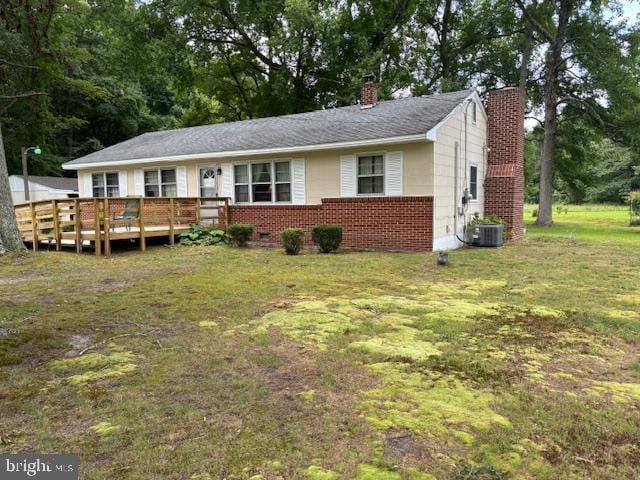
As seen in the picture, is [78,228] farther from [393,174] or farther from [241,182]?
[393,174]

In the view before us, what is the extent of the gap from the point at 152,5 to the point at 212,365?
2501 centimetres

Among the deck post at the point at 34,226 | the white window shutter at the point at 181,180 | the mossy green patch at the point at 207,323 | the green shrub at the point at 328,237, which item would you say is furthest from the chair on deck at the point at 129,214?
the mossy green patch at the point at 207,323

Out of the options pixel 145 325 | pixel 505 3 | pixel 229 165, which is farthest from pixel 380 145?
pixel 505 3

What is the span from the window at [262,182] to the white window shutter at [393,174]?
9.99 feet

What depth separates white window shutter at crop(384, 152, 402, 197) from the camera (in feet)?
37.3

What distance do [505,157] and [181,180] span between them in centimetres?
1039

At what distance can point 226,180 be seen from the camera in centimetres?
1427

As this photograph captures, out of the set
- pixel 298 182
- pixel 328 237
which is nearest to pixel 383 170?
pixel 328 237

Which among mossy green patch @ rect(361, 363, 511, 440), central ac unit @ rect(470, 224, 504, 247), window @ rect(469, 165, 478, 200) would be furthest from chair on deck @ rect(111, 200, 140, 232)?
mossy green patch @ rect(361, 363, 511, 440)

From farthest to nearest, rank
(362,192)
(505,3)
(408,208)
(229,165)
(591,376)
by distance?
(505,3)
(229,165)
(362,192)
(408,208)
(591,376)

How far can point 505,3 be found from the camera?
23375 mm

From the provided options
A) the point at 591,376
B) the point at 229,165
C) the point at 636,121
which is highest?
the point at 636,121

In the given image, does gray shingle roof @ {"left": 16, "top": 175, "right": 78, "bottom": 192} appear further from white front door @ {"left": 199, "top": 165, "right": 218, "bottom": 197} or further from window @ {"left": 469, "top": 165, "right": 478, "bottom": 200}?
window @ {"left": 469, "top": 165, "right": 478, "bottom": 200}

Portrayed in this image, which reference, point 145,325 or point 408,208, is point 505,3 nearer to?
point 408,208
